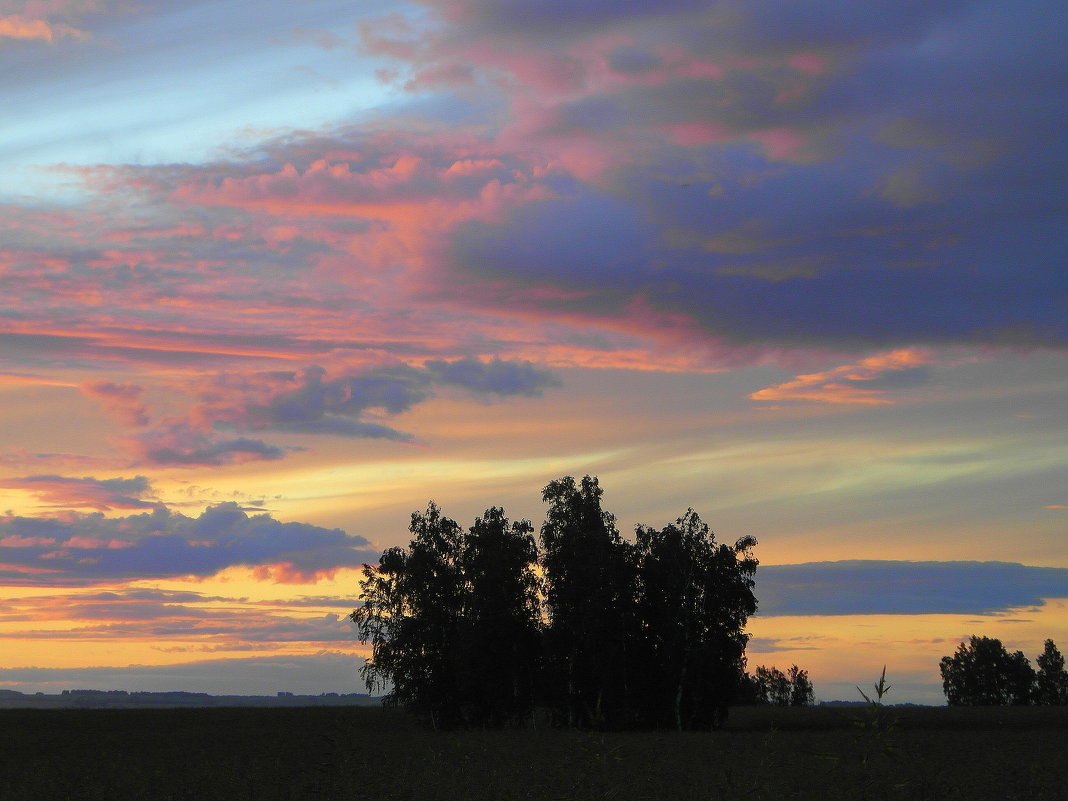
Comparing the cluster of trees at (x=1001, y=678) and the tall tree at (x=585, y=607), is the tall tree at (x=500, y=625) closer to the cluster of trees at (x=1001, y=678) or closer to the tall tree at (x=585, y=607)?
the tall tree at (x=585, y=607)

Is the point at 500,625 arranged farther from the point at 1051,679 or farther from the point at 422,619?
the point at 1051,679

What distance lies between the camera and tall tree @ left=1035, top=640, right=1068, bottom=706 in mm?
176375

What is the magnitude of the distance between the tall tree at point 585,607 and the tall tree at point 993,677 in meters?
127

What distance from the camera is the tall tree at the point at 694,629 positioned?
7250cm

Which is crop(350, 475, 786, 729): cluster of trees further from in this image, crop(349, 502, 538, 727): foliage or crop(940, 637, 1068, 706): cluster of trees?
crop(940, 637, 1068, 706): cluster of trees

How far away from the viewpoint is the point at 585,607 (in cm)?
7181

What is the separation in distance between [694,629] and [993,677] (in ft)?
414

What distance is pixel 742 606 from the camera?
7350 centimetres

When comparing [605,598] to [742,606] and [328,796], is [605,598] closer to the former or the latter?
[742,606]

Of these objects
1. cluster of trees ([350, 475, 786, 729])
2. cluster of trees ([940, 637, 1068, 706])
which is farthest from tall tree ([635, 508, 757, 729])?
cluster of trees ([940, 637, 1068, 706])

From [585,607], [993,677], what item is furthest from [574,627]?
[993,677]

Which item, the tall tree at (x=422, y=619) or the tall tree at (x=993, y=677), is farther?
the tall tree at (x=993, y=677)

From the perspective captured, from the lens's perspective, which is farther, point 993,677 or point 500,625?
point 993,677

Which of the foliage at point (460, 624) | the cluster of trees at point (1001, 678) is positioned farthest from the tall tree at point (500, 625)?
the cluster of trees at point (1001, 678)
